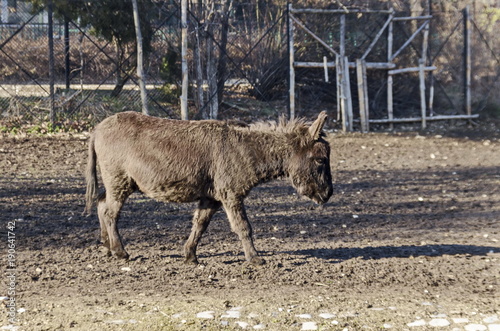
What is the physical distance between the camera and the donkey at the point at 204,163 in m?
6.53

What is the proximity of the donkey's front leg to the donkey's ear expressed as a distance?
1.01 meters

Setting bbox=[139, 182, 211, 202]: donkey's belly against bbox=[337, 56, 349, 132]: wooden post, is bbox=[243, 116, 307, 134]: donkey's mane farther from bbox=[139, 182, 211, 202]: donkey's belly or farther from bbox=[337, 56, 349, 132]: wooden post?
bbox=[337, 56, 349, 132]: wooden post

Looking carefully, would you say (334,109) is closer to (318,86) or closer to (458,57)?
(318,86)

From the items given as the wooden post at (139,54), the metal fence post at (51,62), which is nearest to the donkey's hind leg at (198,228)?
the wooden post at (139,54)

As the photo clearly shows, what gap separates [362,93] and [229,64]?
12.5ft

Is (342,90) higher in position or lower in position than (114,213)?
higher

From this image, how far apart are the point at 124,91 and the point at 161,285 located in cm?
1192

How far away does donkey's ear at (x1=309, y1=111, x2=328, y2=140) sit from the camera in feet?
21.4

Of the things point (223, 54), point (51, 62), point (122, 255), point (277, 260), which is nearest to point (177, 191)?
point (122, 255)

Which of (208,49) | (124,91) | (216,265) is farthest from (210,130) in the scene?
(124,91)

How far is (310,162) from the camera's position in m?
6.64

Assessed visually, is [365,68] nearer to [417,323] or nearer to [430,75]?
[430,75]

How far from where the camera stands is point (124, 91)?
17.2m

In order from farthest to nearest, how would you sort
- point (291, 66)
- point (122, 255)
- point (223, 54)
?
1. point (223, 54)
2. point (291, 66)
3. point (122, 255)
